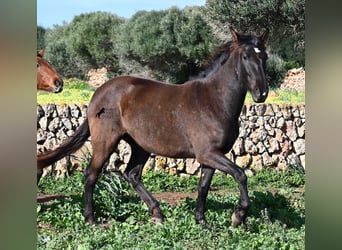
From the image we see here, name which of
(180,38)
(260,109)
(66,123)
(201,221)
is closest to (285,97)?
(260,109)

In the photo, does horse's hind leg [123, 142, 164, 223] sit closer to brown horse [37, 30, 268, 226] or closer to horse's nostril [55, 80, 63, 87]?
brown horse [37, 30, 268, 226]

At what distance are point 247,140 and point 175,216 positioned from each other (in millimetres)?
915

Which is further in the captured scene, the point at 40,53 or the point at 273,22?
the point at 273,22

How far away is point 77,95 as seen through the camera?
5.04 metres

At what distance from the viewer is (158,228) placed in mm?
4875

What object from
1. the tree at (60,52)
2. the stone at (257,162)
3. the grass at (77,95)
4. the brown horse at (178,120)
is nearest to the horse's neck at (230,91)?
the brown horse at (178,120)

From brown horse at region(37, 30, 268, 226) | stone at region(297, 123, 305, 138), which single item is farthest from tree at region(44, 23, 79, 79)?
stone at region(297, 123, 305, 138)

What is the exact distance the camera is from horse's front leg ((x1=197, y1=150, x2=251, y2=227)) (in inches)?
185

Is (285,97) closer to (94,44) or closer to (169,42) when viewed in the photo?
(169,42)

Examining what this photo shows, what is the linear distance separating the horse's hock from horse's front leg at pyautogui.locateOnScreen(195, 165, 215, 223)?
0.19 meters

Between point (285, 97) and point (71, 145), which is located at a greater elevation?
point (285, 97)

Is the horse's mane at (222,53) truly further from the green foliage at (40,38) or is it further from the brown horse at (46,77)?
the green foliage at (40,38)
